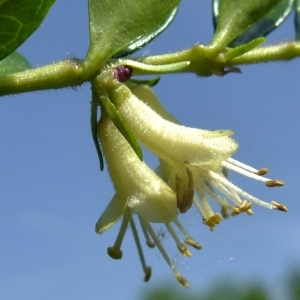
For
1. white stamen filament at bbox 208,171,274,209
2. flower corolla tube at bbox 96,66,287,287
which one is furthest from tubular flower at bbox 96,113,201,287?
white stamen filament at bbox 208,171,274,209

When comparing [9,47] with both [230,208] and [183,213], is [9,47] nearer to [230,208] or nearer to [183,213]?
[183,213]

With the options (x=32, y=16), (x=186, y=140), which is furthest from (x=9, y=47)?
(x=186, y=140)

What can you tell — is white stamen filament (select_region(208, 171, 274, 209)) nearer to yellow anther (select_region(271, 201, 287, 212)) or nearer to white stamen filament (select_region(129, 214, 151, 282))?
yellow anther (select_region(271, 201, 287, 212))

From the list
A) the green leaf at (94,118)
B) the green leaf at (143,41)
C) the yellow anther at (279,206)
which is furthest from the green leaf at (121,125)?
the yellow anther at (279,206)

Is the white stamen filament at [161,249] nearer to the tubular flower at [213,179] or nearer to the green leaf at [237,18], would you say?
the tubular flower at [213,179]

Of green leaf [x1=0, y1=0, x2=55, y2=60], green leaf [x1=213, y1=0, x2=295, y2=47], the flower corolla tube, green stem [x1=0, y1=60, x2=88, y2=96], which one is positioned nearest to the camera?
green leaf [x1=0, y1=0, x2=55, y2=60]

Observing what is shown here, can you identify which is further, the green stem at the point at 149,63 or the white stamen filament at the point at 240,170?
the white stamen filament at the point at 240,170
